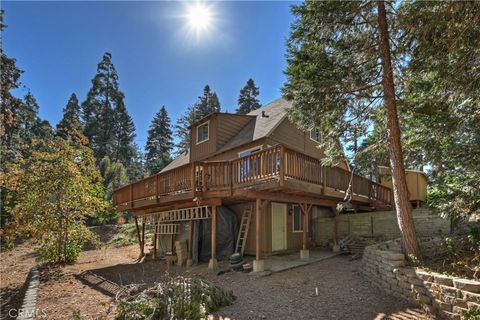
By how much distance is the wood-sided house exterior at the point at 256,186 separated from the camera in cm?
870

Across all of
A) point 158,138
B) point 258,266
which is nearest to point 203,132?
point 258,266

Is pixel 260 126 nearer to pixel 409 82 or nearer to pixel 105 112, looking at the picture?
pixel 409 82

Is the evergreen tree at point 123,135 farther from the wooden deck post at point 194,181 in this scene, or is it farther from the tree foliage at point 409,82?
the tree foliage at point 409,82

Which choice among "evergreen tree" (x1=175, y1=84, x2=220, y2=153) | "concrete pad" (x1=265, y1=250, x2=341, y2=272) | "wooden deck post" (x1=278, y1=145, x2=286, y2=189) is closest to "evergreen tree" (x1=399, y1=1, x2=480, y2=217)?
"wooden deck post" (x1=278, y1=145, x2=286, y2=189)

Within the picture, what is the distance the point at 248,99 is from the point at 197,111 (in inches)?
320

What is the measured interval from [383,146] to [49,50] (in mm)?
13907

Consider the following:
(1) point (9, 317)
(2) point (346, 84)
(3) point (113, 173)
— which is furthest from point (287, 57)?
(3) point (113, 173)

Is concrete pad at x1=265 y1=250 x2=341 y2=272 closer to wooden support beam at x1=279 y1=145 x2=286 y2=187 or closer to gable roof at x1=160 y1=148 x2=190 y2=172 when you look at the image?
wooden support beam at x1=279 y1=145 x2=286 y2=187

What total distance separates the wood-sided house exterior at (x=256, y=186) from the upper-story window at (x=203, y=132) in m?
0.05

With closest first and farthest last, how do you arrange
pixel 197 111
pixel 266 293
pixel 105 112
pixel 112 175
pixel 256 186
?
pixel 266 293 → pixel 256 186 → pixel 112 175 → pixel 105 112 → pixel 197 111

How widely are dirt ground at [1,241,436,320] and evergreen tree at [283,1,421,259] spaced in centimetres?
214

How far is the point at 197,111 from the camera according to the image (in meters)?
43.8

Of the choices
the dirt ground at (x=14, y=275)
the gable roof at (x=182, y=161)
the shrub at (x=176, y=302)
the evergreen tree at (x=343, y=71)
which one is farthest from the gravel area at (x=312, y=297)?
the gable roof at (x=182, y=161)

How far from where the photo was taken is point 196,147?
15.5 metres
